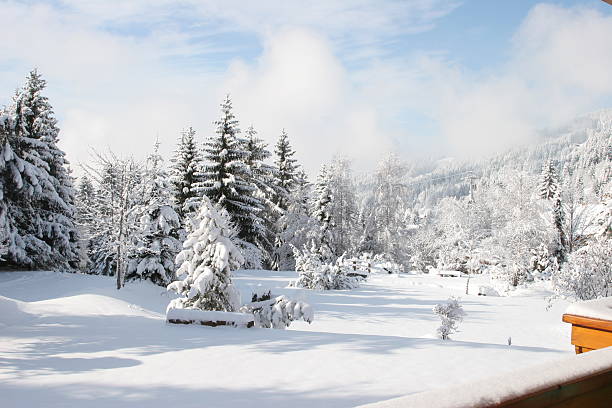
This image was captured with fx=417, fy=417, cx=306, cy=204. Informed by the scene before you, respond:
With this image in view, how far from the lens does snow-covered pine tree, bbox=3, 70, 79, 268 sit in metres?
19.4

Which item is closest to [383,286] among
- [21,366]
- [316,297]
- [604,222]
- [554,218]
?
[316,297]

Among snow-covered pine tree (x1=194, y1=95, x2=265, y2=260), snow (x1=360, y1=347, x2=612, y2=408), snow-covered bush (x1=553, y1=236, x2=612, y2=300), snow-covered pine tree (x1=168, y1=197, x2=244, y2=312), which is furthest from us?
snow-covered pine tree (x1=194, y1=95, x2=265, y2=260)

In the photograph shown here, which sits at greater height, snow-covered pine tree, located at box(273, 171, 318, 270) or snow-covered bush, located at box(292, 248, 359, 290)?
Result: snow-covered pine tree, located at box(273, 171, 318, 270)

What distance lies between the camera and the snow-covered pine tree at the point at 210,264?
9.62 metres

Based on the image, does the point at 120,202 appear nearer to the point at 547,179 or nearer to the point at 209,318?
the point at 209,318

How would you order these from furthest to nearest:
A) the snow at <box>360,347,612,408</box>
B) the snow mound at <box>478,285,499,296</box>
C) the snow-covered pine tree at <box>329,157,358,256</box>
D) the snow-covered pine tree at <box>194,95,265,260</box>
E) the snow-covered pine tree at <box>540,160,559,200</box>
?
1. the snow-covered pine tree at <box>540,160,559,200</box>
2. the snow-covered pine tree at <box>329,157,358,256</box>
3. the snow-covered pine tree at <box>194,95,265,260</box>
4. the snow mound at <box>478,285,499,296</box>
5. the snow at <box>360,347,612,408</box>

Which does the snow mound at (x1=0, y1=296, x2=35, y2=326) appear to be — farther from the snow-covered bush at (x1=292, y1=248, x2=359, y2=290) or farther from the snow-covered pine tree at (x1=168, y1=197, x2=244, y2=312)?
the snow-covered bush at (x1=292, y1=248, x2=359, y2=290)

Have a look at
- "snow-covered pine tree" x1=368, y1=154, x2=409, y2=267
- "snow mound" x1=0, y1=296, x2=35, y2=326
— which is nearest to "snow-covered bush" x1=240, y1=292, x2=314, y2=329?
"snow mound" x1=0, y1=296, x2=35, y2=326

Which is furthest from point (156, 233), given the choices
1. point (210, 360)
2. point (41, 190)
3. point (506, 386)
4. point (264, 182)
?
point (506, 386)

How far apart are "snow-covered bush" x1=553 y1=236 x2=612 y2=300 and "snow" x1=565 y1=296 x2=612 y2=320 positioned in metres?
14.0

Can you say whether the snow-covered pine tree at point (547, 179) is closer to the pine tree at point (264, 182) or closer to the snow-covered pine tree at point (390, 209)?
the snow-covered pine tree at point (390, 209)

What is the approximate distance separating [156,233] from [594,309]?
16520 mm

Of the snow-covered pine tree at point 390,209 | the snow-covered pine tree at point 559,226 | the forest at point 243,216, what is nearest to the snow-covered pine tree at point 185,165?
the forest at point 243,216

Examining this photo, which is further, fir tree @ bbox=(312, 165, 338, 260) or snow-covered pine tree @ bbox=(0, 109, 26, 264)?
fir tree @ bbox=(312, 165, 338, 260)
